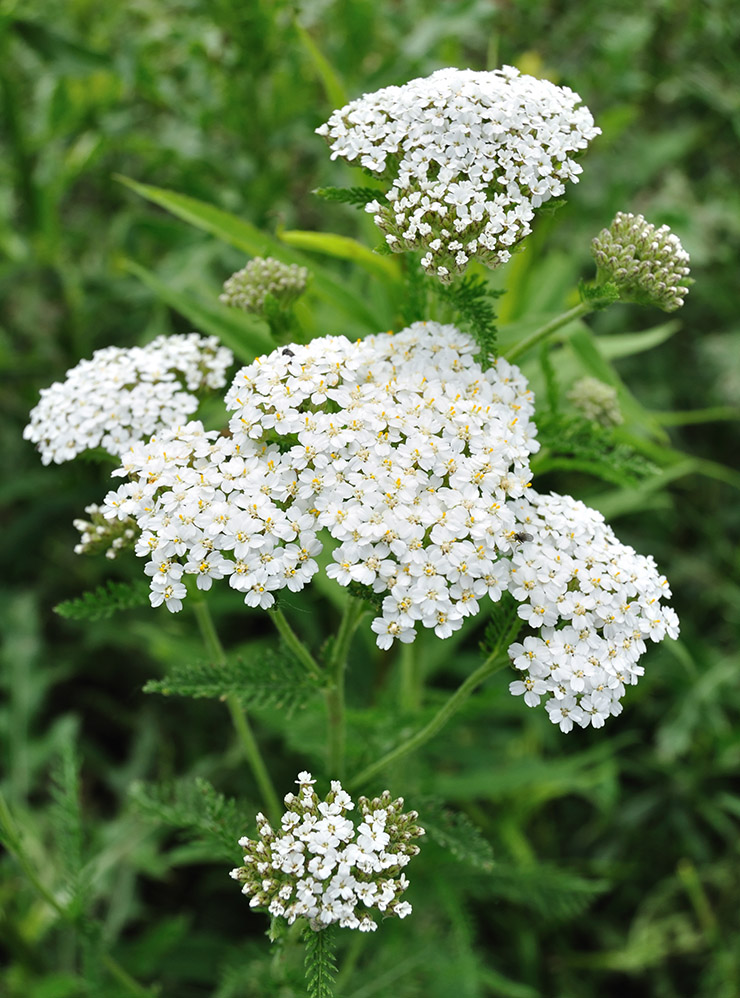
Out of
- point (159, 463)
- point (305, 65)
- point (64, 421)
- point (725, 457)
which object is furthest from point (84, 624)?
point (725, 457)

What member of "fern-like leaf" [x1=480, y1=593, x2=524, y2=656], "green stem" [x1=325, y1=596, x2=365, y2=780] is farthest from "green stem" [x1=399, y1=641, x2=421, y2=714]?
"fern-like leaf" [x1=480, y1=593, x2=524, y2=656]

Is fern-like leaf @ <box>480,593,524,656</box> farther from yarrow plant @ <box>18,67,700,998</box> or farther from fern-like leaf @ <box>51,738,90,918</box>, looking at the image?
fern-like leaf @ <box>51,738,90,918</box>

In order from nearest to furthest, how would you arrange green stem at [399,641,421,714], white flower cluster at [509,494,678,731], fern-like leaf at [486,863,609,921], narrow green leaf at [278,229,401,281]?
white flower cluster at [509,494,678,731] < narrow green leaf at [278,229,401,281] < fern-like leaf at [486,863,609,921] < green stem at [399,641,421,714]

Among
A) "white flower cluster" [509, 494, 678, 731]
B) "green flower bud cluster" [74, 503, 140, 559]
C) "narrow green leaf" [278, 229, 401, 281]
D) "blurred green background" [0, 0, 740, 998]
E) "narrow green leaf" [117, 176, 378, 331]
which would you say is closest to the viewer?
"white flower cluster" [509, 494, 678, 731]

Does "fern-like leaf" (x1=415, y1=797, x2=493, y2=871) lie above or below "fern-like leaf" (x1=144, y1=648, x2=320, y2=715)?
below

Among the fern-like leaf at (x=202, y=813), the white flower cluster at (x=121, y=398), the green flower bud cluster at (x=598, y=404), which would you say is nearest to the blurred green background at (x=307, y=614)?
the fern-like leaf at (x=202, y=813)

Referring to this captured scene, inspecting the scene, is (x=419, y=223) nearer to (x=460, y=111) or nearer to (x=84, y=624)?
(x=460, y=111)
